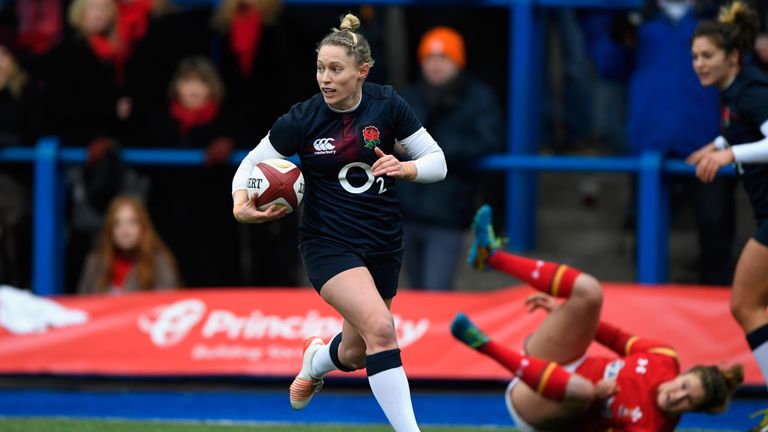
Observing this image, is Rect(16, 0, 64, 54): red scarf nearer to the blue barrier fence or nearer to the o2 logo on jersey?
the blue barrier fence

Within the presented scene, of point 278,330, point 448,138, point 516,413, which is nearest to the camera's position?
point 516,413

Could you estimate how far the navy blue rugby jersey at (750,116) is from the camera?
23.7ft

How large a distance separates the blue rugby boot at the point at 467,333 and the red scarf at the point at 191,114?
3397mm

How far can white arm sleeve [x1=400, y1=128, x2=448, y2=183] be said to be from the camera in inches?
254

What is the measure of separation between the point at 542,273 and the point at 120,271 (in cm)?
346

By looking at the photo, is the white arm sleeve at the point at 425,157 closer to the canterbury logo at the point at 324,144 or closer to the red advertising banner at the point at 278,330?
the canterbury logo at the point at 324,144

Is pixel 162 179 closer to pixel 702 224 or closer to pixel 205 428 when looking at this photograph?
pixel 205 428

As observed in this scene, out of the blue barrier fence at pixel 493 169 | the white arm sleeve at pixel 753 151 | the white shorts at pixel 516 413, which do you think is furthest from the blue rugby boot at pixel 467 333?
the blue barrier fence at pixel 493 169

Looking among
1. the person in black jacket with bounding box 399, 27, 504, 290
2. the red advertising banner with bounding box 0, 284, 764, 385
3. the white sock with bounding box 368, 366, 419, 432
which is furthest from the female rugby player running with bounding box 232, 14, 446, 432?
the person in black jacket with bounding box 399, 27, 504, 290

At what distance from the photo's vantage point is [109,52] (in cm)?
1004

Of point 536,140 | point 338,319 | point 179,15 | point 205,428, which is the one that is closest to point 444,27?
point 536,140

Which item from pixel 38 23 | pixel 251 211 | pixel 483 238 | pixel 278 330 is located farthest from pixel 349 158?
pixel 38 23

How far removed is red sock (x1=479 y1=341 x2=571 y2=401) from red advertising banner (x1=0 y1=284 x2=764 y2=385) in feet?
6.29

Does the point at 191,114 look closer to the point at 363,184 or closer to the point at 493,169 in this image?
the point at 493,169
